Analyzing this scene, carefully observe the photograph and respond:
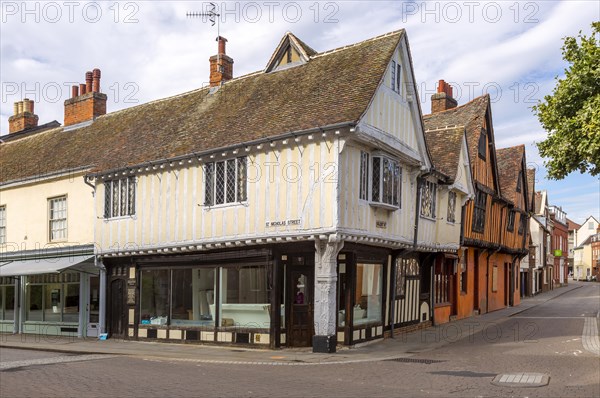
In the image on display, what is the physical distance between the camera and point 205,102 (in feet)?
69.2

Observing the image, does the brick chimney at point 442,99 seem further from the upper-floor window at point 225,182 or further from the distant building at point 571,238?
the distant building at point 571,238

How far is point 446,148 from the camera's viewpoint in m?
23.4

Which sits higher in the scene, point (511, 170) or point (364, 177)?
point (511, 170)

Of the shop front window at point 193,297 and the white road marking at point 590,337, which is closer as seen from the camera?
the white road marking at point 590,337

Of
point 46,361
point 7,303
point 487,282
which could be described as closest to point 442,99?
point 487,282

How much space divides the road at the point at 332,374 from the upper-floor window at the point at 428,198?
4677 mm

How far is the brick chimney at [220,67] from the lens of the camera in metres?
22.1

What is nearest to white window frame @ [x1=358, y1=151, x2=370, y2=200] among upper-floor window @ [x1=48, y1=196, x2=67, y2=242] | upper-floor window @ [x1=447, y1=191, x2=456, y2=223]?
upper-floor window @ [x1=447, y1=191, x2=456, y2=223]

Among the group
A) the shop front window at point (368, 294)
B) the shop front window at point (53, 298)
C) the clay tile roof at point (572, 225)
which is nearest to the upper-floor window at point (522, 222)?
the shop front window at point (368, 294)

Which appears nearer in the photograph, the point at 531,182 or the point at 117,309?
the point at 117,309

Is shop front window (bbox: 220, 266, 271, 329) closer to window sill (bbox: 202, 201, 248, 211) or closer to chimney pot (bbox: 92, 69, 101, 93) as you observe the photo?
window sill (bbox: 202, 201, 248, 211)

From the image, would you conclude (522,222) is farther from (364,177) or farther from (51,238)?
(51,238)

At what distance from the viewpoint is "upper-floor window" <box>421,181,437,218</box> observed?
20.1 metres

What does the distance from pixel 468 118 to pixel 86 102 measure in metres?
16.8
